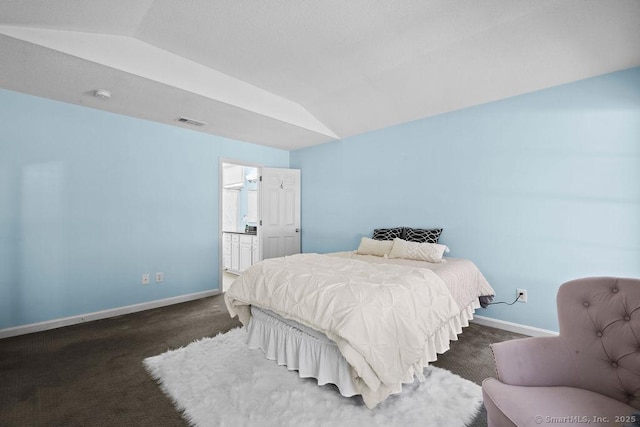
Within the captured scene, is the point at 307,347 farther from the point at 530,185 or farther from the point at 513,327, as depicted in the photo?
the point at 530,185

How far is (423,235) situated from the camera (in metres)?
3.46

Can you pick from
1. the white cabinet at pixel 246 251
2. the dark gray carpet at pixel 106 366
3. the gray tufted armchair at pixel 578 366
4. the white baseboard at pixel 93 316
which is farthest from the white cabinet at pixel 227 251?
the gray tufted armchair at pixel 578 366

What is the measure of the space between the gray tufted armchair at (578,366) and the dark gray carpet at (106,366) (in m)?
0.56

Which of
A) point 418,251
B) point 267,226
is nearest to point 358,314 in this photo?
point 418,251

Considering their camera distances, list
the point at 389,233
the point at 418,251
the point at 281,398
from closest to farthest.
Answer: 1. the point at 281,398
2. the point at 418,251
3. the point at 389,233

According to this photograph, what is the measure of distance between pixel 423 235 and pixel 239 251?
365 cm

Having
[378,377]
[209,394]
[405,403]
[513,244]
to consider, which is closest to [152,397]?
[209,394]

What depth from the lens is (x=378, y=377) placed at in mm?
1564

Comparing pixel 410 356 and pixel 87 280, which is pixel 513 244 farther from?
pixel 87 280

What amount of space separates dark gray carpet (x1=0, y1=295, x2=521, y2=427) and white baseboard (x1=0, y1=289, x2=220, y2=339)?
102mm

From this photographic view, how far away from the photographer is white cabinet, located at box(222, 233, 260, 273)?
519 centimetres

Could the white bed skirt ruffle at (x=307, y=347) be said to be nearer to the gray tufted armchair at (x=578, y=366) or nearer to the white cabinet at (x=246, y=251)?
the gray tufted armchair at (x=578, y=366)

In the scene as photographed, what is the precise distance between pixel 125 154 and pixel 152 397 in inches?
115

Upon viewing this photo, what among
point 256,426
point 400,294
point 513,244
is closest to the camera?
point 256,426
